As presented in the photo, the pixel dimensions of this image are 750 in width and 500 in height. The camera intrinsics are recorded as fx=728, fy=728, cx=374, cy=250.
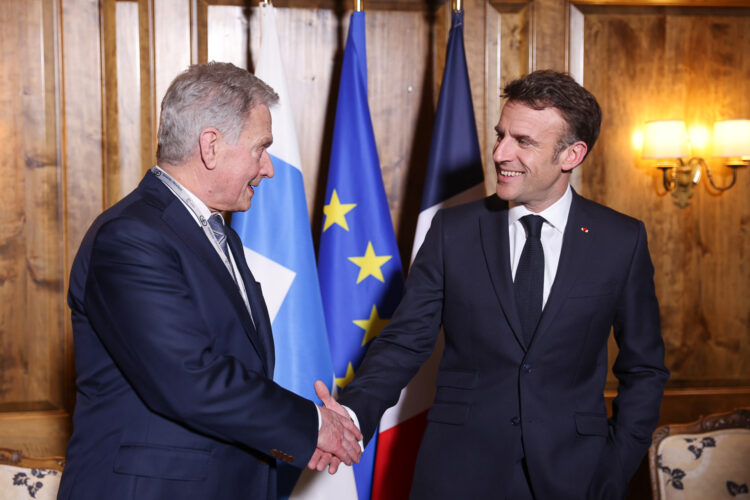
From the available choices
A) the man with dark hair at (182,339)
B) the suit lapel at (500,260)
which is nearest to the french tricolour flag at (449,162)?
the suit lapel at (500,260)

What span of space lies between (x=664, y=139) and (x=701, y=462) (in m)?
1.55

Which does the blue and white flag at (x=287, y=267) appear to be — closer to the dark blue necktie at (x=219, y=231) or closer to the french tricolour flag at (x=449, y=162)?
the french tricolour flag at (x=449, y=162)

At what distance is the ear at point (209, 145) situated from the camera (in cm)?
185

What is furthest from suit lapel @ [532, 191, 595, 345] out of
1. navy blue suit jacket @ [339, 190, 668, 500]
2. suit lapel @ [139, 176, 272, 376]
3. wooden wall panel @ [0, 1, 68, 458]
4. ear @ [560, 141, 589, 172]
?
wooden wall panel @ [0, 1, 68, 458]

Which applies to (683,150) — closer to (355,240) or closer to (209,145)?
(355,240)

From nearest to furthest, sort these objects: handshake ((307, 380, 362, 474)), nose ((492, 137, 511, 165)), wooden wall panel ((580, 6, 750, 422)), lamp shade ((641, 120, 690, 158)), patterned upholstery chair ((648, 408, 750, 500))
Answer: handshake ((307, 380, 362, 474))
nose ((492, 137, 511, 165))
patterned upholstery chair ((648, 408, 750, 500))
lamp shade ((641, 120, 690, 158))
wooden wall panel ((580, 6, 750, 422))

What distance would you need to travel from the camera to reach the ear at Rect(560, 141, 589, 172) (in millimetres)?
2219

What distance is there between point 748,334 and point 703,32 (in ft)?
5.16

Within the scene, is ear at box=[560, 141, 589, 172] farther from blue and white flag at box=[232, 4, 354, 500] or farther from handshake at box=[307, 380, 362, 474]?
blue and white flag at box=[232, 4, 354, 500]

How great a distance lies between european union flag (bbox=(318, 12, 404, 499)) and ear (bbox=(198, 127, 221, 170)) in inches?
52.5

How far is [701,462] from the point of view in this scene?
2.79 m

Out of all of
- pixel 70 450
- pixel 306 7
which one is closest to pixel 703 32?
pixel 306 7

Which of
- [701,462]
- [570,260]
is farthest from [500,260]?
[701,462]

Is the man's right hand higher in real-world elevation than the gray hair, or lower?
lower
